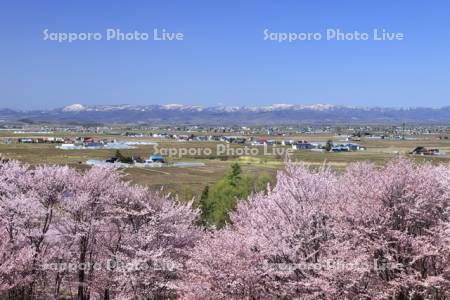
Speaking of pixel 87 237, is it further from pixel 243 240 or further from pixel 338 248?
pixel 338 248

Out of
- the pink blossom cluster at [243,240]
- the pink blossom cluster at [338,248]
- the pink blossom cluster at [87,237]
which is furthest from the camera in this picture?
the pink blossom cluster at [87,237]

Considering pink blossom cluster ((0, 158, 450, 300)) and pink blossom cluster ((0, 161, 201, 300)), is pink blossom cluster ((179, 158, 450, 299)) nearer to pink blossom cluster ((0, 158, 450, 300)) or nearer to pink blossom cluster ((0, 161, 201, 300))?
pink blossom cluster ((0, 158, 450, 300))

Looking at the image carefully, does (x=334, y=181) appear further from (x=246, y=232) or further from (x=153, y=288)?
(x=153, y=288)

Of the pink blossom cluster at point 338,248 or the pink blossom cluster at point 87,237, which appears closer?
the pink blossom cluster at point 338,248

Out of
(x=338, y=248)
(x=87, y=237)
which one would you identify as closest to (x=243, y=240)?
(x=338, y=248)

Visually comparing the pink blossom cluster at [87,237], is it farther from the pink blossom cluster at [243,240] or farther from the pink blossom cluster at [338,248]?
the pink blossom cluster at [338,248]

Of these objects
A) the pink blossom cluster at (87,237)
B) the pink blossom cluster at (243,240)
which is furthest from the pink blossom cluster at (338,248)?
the pink blossom cluster at (87,237)

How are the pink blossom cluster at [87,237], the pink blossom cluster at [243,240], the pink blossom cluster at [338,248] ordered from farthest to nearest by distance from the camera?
the pink blossom cluster at [87,237]
the pink blossom cluster at [243,240]
the pink blossom cluster at [338,248]

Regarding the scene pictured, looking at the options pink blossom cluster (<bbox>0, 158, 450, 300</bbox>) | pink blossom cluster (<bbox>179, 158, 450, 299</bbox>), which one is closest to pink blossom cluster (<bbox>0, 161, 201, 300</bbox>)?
pink blossom cluster (<bbox>0, 158, 450, 300</bbox>)

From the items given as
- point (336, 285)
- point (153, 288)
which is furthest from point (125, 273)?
point (336, 285)
